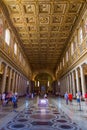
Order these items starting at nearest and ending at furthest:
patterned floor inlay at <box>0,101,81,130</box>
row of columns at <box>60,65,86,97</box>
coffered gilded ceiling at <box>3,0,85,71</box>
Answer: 1. patterned floor inlay at <box>0,101,81,130</box>
2. coffered gilded ceiling at <box>3,0,85,71</box>
3. row of columns at <box>60,65,86,97</box>

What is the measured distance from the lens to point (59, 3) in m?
12.5

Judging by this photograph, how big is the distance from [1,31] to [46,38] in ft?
29.6

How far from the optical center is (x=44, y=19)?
15320 mm

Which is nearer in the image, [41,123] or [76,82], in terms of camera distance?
[41,123]

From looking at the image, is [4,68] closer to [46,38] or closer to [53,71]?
[46,38]

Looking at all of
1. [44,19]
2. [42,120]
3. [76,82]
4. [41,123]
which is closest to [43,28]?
[44,19]

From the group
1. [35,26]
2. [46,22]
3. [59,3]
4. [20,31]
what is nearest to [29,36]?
[20,31]

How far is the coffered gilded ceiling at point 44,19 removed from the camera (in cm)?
1266

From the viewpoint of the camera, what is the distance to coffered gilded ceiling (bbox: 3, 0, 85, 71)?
12.7m

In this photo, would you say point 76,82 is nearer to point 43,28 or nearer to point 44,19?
point 43,28

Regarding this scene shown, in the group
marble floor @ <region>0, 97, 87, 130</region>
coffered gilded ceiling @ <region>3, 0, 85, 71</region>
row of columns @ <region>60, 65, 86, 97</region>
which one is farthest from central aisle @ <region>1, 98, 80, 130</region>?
coffered gilded ceiling @ <region>3, 0, 85, 71</region>

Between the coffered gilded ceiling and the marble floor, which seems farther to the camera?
the coffered gilded ceiling

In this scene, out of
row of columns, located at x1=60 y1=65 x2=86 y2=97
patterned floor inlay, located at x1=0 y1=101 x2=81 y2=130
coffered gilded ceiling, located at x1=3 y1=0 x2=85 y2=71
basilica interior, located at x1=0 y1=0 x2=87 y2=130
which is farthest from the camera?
row of columns, located at x1=60 y1=65 x2=86 y2=97

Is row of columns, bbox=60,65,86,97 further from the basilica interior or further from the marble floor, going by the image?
the marble floor
